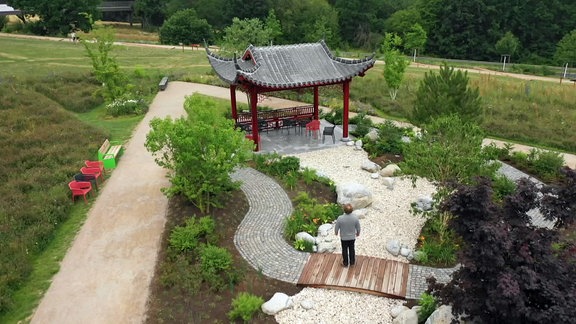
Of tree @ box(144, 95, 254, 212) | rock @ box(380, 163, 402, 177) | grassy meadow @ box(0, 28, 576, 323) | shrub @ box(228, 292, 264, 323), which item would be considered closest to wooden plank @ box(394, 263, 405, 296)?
shrub @ box(228, 292, 264, 323)

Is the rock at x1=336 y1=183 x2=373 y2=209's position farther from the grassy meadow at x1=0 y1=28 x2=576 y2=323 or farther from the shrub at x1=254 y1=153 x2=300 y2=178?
the grassy meadow at x1=0 y1=28 x2=576 y2=323

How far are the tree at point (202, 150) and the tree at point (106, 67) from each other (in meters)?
13.9

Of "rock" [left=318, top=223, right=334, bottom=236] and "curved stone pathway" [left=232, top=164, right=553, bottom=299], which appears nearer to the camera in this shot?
"curved stone pathway" [left=232, top=164, right=553, bottom=299]

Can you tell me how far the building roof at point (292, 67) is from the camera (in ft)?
57.6

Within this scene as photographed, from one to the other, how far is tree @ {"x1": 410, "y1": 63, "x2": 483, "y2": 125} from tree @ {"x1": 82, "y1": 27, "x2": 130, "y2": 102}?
16.5m

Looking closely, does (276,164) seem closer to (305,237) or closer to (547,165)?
(305,237)

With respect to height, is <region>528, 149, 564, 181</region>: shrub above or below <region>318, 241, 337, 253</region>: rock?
above

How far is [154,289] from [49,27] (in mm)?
57297

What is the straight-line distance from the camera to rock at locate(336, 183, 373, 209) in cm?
1365

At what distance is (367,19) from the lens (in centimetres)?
7294

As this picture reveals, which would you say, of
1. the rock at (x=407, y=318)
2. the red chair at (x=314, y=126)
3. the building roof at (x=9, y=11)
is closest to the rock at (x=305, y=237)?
the rock at (x=407, y=318)

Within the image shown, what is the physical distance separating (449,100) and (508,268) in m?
12.1

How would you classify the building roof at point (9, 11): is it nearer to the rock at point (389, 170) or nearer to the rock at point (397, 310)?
the rock at point (389, 170)

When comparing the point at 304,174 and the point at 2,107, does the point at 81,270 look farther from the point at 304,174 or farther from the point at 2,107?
the point at 2,107
